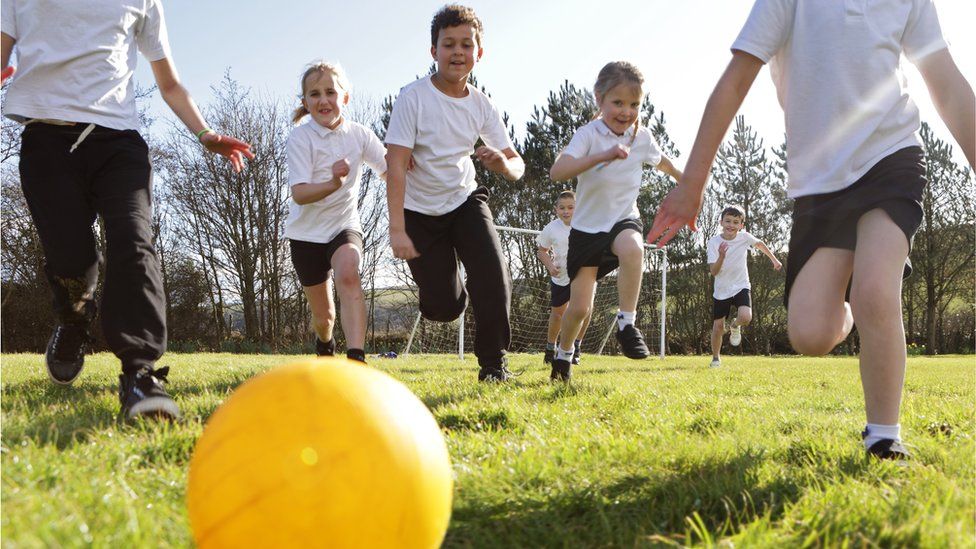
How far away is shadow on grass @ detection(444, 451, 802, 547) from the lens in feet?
5.85

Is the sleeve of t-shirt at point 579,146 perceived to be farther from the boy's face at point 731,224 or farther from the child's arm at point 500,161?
the boy's face at point 731,224

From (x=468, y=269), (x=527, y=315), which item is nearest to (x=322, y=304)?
(x=468, y=269)

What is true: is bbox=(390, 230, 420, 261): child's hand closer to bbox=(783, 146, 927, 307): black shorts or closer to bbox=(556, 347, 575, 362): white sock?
bbox=(556, 347, 575, 362): white sock

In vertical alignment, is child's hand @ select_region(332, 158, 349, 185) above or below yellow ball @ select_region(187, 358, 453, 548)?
above

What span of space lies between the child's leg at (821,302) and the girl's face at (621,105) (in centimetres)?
266

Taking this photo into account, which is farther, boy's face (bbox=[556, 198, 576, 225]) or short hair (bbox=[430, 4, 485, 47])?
boy's face (bbox=[556, 198, 576, 225])

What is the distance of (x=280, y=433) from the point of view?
1.41 m

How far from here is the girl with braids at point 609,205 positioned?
5.21 m

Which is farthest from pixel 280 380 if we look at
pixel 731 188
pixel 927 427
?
pixel 731 188

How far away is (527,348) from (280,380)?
18.6 meters

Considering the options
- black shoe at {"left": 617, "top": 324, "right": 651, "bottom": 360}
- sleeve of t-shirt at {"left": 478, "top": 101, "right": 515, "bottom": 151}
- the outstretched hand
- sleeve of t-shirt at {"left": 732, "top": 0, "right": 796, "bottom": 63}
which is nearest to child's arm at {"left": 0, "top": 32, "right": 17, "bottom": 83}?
the outstretched hand

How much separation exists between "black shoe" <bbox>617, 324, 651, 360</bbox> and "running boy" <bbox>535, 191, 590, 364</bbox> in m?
Result: 3.83

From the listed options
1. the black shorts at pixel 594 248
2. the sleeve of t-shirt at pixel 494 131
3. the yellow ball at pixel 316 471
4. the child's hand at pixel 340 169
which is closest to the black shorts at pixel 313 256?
the child's hand at pixel 340 169

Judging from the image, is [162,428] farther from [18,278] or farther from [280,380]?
[18,278]
